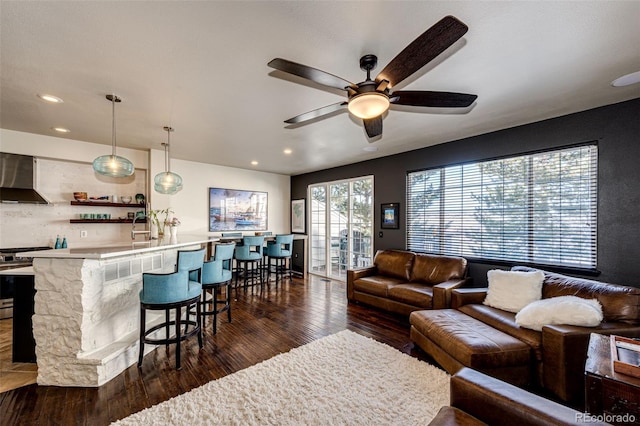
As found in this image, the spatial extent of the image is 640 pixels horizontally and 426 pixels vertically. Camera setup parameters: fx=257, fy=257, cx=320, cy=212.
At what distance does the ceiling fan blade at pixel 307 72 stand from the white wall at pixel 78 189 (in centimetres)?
384

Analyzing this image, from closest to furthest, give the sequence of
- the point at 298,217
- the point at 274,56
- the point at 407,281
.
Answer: the point at 274,56
the point at 407,281
the point at 298,217

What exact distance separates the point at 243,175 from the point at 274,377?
525cm

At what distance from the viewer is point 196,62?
2164mm

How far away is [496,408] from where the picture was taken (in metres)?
1.25

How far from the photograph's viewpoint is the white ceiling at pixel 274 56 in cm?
164

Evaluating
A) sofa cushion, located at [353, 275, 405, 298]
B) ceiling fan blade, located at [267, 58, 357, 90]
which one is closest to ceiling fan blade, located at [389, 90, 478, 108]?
ceiling fan blade, located at [267, 58, 357, 90]

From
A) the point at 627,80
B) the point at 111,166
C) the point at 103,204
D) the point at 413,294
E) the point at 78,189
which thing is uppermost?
the point at 627,80

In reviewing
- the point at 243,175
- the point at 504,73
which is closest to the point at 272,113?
the point at 504,73

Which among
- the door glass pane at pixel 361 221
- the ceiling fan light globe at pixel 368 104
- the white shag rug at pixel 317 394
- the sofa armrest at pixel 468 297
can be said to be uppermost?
the ceiling fan light globe at pixel 368 104

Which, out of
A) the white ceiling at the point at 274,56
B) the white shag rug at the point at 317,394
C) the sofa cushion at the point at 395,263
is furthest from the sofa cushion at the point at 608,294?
→ the white ceiling at the point at 274,56

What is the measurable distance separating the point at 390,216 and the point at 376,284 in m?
1.65

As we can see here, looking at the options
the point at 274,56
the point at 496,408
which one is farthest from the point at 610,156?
the point at 274,56

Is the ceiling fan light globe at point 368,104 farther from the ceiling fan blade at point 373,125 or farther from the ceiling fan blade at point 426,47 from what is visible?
the ceiling fan blade at point 373,125

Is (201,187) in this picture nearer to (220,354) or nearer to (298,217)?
(298,217)
